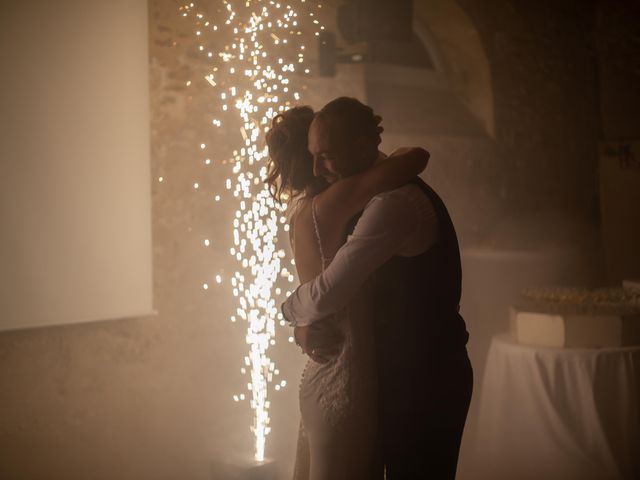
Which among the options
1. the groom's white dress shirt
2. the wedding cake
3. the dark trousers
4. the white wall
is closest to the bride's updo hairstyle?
the groom's white dress shirt

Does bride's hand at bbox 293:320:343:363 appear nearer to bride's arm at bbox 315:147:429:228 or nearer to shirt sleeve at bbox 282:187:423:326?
shirt sleeve at bbox 282:187:423:326

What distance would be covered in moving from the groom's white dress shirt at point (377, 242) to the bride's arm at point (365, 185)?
0.10 feet

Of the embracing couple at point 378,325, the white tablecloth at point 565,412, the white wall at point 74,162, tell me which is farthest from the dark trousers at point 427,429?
the white wall at point 74,162

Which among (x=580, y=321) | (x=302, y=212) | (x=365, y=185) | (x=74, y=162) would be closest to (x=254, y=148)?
(x=74, y=162)

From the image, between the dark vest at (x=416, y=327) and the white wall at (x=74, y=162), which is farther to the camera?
the white wall at (x=74, y=162)

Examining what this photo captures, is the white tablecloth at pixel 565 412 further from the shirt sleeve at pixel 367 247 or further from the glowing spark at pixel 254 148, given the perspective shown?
the shirt sleeve at pixel 367 247

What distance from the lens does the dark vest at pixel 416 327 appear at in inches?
71.9

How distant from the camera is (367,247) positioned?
1.75 meters

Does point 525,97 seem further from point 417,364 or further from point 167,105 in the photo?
point 417,364

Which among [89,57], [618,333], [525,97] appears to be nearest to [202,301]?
[89,57]

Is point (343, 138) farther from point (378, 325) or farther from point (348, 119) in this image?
point (378, 325)

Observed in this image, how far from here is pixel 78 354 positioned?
3.30 meters

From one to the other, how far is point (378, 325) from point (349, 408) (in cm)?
21

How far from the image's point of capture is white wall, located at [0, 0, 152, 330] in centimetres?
302
